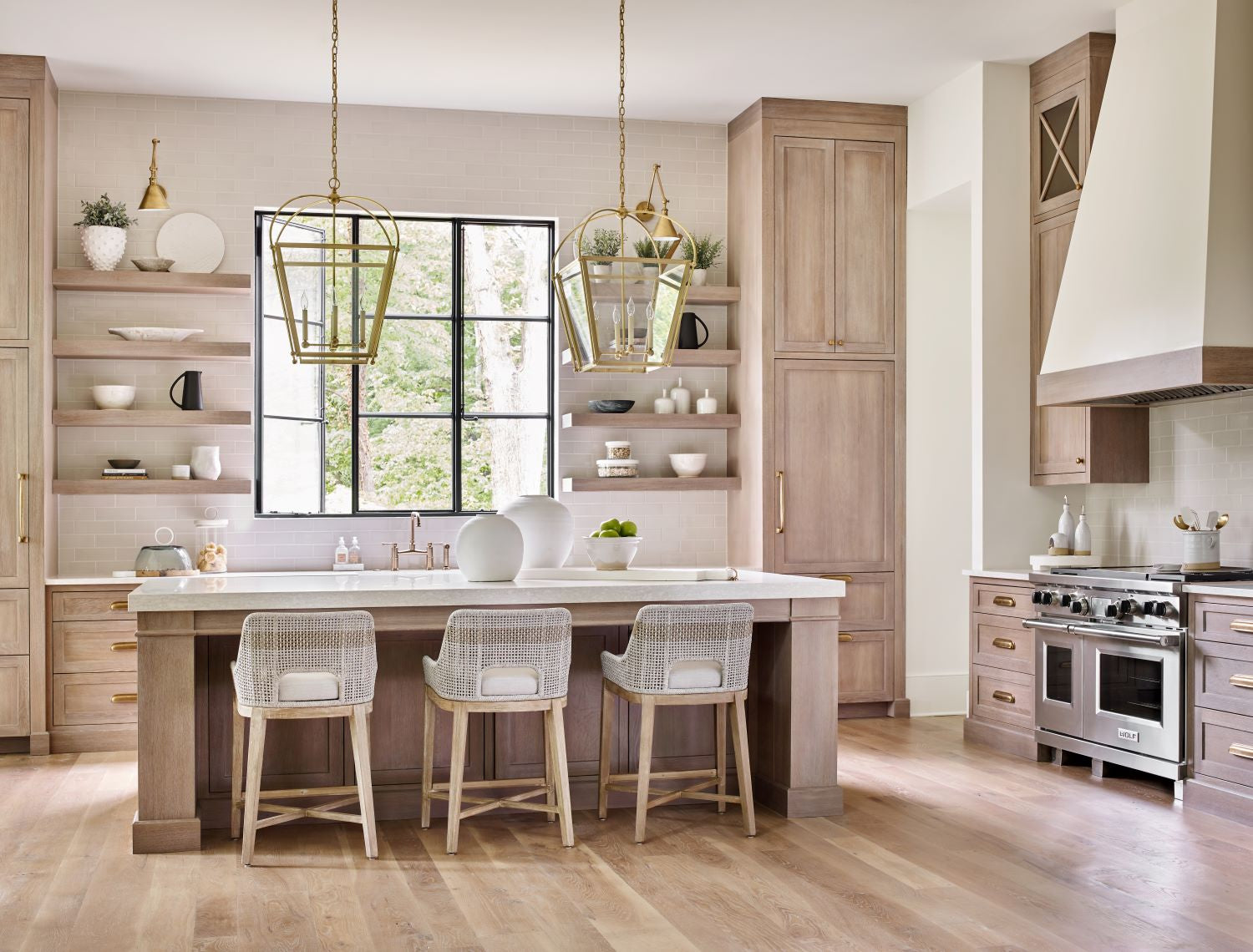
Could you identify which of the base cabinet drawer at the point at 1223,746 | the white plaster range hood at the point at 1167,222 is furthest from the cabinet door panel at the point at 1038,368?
the base cabinet drawer at the point at 1223,746

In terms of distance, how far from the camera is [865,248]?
707cm

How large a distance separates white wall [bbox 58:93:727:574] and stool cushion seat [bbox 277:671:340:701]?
295 centimetres

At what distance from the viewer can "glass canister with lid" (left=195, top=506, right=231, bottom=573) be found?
260 inches

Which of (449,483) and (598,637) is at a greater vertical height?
(449,483)

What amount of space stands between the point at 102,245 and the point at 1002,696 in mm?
4976

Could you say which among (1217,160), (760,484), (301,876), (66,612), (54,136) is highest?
(54,136)

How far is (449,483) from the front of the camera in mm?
7324

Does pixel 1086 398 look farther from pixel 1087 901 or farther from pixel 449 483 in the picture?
pixel 449 483

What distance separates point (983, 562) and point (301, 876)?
3.72 meters

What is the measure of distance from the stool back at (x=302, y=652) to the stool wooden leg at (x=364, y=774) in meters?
0.08

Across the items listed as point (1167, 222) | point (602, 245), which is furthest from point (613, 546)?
point (602, 245)

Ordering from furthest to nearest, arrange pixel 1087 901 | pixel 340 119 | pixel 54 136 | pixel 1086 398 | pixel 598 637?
pixel 340 119, pixel 54 136, pixel 1086 398, pixel 598 637, pixel 1087 901

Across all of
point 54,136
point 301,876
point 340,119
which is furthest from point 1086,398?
point 54,136

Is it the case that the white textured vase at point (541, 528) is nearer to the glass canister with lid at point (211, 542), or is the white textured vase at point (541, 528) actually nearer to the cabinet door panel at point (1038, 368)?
the glass canister with lid at point (211, 542)
